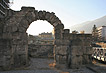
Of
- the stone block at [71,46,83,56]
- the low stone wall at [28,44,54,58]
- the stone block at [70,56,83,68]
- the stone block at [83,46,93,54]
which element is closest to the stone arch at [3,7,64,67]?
the stone block at [71,46,83,56]

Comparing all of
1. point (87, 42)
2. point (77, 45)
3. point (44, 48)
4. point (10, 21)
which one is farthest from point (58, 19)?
point (44, 48)

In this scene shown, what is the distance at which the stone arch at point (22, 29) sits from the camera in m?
8.23

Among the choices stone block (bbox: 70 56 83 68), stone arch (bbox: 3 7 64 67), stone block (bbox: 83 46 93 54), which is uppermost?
stone arch (bbox: 3 7 64 67)

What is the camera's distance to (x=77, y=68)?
26.2ft

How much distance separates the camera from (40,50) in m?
15.1

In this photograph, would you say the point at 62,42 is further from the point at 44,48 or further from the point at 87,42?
the point at 44,48

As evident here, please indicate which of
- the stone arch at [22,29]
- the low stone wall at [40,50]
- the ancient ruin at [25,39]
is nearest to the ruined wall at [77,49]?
the ancient ruin at [25,39]

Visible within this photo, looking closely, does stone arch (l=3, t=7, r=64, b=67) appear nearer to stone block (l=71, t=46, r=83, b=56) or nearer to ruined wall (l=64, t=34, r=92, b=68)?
ruined wall (l=64, t=34, r=92, b=68)

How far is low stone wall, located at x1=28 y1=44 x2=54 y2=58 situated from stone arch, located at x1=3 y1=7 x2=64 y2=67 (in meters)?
6.35

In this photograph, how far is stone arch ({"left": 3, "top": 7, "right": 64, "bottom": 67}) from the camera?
8234 mm

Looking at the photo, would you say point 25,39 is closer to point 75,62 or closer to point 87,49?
point 75,62

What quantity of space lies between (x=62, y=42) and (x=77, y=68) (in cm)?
251

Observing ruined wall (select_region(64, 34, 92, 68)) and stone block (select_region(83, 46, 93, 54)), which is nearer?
ruined wall (select_region(64, 34, 92, 68))

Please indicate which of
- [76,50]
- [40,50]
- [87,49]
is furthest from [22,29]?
[40,50]
